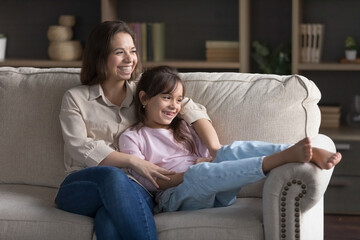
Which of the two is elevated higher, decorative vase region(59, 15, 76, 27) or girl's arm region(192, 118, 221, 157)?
decorative vase region(59, 15, 76, 27)

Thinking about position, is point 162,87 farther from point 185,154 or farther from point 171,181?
point 171,181

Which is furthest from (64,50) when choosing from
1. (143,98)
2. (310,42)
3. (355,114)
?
(143,98)

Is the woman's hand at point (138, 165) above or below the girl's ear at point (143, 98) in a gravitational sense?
below

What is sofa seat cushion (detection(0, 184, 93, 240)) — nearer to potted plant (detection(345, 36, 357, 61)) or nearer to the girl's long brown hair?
the girl's long brown hair

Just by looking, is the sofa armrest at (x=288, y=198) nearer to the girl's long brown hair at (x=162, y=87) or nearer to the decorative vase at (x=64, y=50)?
the girl's long brown hair at (x=162, y=87)

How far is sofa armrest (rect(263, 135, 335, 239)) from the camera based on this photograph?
2.60 meters

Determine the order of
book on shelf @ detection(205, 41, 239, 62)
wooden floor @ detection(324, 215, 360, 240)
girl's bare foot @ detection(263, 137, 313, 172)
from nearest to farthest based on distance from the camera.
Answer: girl's bare foot @ detection(263, 137, 313, 172)
wooden floor @ detection(324, 215, 360, 240)
book on shelf @ detection(205, 41, 239, 62)

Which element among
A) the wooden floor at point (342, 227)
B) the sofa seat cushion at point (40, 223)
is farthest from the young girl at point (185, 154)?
the wooden floor at point (342, 227)

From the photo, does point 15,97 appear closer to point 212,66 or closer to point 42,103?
point 42,103

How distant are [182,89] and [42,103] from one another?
62 centimetres

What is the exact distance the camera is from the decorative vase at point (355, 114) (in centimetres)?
455

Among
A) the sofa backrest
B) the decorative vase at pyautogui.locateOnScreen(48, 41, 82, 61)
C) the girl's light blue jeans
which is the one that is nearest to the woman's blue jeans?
the girl's light blue jeans

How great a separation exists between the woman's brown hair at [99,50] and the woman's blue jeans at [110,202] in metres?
0.47

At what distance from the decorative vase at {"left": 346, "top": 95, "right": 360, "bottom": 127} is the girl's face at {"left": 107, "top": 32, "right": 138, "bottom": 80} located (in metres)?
1.85
